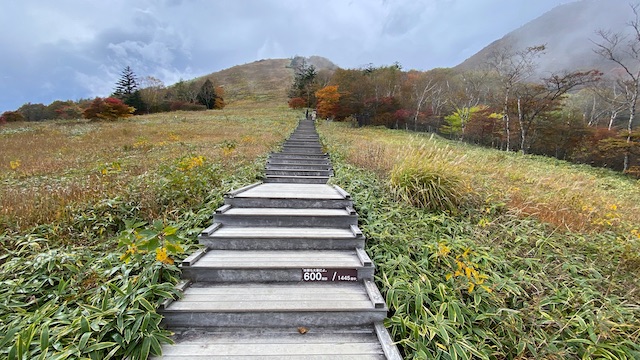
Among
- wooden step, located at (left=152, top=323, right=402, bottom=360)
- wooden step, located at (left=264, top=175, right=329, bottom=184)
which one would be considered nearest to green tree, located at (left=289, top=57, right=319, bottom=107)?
wooden step, located at (left=264, top=175, right=329, bottom=184)

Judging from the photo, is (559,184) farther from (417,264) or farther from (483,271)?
(417,264)

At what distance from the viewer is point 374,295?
7.39 ft

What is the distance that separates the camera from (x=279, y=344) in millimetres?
1940

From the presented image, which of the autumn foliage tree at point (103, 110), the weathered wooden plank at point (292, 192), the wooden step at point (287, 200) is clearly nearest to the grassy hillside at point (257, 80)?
the autumn foliage tree at point (103, 110)

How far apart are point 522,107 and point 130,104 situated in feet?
130

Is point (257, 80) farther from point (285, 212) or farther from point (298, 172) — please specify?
point (285, 212)

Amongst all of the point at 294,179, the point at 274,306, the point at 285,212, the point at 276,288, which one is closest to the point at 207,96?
the point at 294,179

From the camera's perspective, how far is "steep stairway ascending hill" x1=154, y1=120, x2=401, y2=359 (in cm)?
193

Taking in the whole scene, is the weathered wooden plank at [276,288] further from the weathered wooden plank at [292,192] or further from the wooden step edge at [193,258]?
the weathered wooden plank at [292,192]

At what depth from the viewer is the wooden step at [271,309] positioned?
6.79ft

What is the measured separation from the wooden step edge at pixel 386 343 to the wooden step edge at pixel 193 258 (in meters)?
1.76

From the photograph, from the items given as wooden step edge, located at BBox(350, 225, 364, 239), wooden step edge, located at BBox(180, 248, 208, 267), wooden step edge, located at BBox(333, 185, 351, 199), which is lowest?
wooden step edge, located at BBox(350, 225, 364, 239)

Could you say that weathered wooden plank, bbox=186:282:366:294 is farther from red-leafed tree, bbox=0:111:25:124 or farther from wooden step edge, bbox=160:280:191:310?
red-leafed tree, bbox=0:111:25:124

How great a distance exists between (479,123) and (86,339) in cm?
2512
